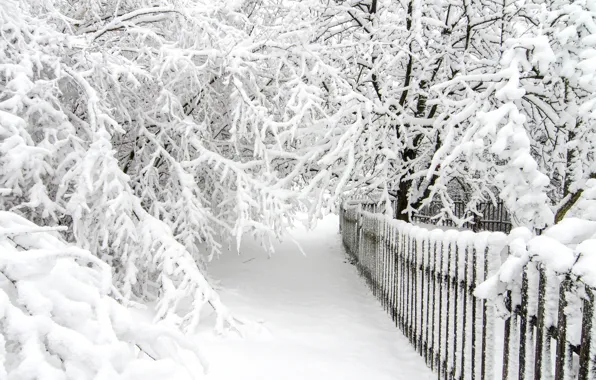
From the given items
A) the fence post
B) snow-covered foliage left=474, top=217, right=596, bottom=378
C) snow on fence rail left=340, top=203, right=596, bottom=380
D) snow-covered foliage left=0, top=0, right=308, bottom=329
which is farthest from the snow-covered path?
the fence post

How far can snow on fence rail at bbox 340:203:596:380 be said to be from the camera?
1706 millimetres

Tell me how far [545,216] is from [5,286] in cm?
382

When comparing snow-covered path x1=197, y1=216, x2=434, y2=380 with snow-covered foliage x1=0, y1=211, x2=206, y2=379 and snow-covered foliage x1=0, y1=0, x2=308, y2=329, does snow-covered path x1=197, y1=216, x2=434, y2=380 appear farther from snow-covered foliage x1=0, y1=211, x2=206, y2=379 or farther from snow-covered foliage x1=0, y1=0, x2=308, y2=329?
snow-covered foliage x1=0, y1=211, x2=206, y2=379

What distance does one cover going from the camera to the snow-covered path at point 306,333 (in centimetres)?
389

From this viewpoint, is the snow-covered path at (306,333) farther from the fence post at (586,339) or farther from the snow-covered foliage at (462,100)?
the fence post at (586,339)

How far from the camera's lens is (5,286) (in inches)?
56.5

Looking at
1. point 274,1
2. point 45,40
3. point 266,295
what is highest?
point 274,1

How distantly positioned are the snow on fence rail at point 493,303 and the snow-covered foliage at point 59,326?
146 cm

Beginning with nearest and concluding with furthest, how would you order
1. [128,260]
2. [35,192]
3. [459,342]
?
[459,342] < [35,192] < [128,260]

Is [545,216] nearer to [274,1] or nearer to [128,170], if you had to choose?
[128,170]

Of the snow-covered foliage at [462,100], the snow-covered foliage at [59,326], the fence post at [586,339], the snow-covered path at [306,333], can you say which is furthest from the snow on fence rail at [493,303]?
the snow-covered foliage at [59,326]

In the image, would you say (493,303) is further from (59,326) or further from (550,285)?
(59,326)

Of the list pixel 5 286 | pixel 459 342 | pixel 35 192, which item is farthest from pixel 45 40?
pixel 459 342

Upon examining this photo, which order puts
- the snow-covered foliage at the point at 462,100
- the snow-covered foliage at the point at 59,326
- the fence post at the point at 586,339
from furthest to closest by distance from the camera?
the snow-covered foliage at the point at 462,100
the fence post at the point at 586,339
the snow-covered foliage at the point at 59,326
